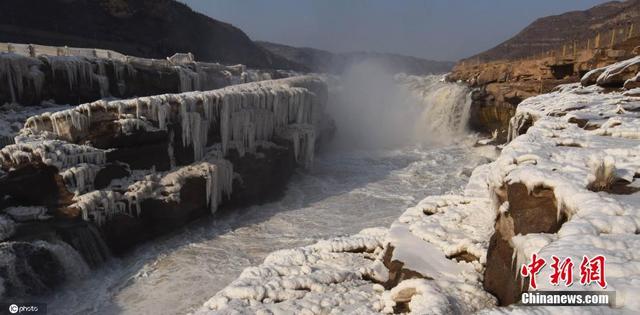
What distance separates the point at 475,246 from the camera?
19.2 ft

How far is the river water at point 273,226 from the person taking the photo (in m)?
8.82

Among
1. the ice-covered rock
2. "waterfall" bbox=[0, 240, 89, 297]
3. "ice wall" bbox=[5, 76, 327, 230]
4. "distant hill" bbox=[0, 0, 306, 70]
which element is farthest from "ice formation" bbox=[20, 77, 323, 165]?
"distant hill" bbox=[0, 0, 306, 70]

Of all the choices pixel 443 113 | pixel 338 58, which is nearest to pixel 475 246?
pixel 443 113

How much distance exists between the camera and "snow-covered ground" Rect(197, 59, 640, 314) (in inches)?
139

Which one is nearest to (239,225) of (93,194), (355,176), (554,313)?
(93,194)

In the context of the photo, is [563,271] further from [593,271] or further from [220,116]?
[220,116]

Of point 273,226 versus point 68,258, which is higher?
point 68,258

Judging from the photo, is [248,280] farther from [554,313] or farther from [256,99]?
[256,99]

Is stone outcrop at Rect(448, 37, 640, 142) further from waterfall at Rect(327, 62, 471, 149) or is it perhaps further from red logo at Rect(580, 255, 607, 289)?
red logo at Rect(580, 255, 607, 289)

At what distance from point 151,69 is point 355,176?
394 inches

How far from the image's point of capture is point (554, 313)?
2850mm

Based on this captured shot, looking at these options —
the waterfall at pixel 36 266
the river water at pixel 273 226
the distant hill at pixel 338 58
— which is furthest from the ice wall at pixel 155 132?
the distant hill at pixel 338 58

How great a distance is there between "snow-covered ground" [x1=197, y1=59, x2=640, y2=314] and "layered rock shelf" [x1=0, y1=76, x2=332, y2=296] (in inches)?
216

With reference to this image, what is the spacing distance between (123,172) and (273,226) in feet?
14.8
